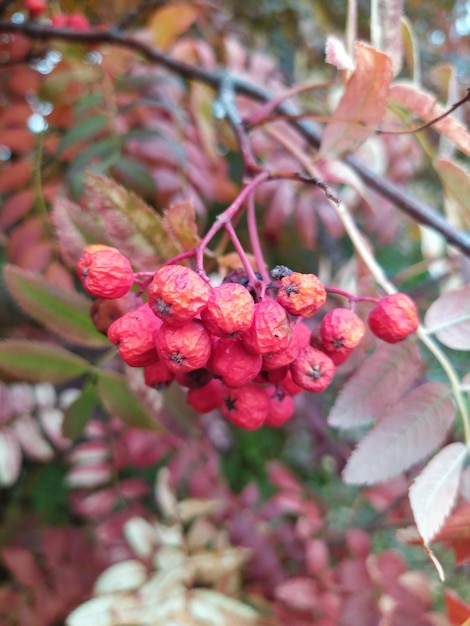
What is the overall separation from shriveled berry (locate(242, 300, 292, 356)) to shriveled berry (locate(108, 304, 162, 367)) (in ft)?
0.33

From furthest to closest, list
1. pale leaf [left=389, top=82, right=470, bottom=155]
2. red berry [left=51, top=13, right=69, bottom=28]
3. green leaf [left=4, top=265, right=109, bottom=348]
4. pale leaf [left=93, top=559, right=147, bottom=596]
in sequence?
red berry [left=51, top=13, right=69, bottom=28], pale leaf [left=93, top=559, right=147, bottom=596], green leaf [left=4, top=265, right=109, bottom=348], pale leaf [left=389, top=82, right=470, bottom=155]

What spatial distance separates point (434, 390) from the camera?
0.73 meters

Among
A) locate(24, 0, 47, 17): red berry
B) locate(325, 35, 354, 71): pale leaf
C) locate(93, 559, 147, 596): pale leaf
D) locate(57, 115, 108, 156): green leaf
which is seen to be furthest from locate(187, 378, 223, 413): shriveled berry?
locate(24, 0, 47, 17): red berry

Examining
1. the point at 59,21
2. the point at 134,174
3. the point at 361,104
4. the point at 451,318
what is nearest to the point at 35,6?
the point at 59,21

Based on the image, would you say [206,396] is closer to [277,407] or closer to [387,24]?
[277,407]

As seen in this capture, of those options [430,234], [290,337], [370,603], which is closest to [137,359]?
[290,337]

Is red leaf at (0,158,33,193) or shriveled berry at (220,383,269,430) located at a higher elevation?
shriveled berry at (220,383,269,430)

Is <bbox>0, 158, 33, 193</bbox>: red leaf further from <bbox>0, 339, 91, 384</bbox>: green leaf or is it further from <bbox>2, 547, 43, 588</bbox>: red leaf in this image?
<bbox>2, 547, 43, 588</bbox>: red leaf

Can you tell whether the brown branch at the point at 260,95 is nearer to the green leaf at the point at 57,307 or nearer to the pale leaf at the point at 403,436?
the pale leaf at the point at 403,436

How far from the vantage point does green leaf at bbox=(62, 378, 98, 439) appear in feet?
2.91

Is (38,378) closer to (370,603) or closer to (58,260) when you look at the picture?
(58,260)

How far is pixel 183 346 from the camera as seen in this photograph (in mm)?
527

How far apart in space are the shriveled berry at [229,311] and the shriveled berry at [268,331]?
0.01m

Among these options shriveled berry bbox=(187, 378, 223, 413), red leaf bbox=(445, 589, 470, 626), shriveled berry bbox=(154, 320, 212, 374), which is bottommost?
red leaf bbox=(445, 589, 470, 626)
